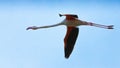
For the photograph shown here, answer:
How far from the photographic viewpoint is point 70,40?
7.06 ft

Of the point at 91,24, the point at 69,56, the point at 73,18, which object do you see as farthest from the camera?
the point at 69,56

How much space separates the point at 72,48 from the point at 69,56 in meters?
0.08

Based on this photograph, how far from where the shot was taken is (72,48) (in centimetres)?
211

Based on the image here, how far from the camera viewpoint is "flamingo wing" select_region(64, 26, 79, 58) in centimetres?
210

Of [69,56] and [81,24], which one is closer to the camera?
[81,24]

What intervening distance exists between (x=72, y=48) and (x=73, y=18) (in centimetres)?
49

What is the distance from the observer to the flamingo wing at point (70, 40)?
2.10 m

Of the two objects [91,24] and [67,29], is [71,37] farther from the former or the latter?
[91,24]

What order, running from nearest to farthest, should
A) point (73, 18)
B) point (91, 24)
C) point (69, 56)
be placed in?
point (91, 24) → point (73, 18) → point (69, 56)

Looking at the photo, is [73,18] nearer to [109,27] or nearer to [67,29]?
[109,27]

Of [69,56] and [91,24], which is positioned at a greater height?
[91,24]

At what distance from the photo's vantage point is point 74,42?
6.98 ft

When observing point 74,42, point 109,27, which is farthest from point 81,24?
point 74,42

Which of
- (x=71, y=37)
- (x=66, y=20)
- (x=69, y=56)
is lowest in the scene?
(x=69, y=56)
